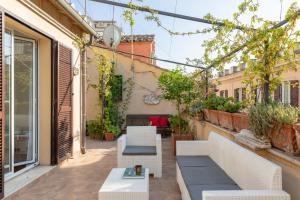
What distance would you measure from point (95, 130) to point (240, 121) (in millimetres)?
6691

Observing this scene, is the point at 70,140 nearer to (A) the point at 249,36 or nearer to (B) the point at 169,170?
(B) the point at 169,170

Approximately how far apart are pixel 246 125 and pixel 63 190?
9.53 ft

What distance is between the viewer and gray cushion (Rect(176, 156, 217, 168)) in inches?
159

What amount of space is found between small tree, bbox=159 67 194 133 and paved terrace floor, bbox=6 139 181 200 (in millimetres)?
1602

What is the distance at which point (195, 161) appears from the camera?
167 inches

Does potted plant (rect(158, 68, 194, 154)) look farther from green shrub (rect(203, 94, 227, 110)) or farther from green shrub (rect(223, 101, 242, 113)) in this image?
green shrub (rect(223, 101, 242, 113))

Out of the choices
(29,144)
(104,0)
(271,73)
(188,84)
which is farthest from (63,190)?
(188,84)

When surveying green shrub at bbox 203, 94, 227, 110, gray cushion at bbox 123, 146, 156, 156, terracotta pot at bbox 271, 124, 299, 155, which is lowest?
gray cushion at bbox 123, 146, 156, 156

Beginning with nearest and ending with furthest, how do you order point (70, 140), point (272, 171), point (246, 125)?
point (272, 171), point (246, 125), point (70, 140)

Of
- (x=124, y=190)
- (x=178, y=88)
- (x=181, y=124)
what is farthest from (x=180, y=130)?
(x=124, y=190)

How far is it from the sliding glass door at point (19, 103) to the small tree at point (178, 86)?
133 inches

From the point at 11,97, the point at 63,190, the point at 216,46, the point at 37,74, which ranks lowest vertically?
the point at 63,190

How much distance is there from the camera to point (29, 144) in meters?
5.57

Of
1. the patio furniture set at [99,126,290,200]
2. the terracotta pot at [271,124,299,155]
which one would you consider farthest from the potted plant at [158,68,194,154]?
the terracotta pot at [271,124,299,155]
